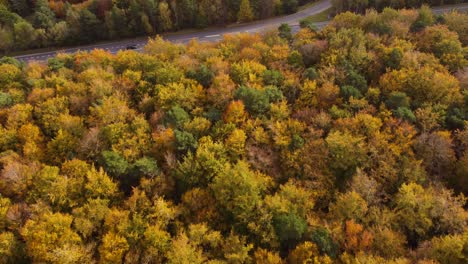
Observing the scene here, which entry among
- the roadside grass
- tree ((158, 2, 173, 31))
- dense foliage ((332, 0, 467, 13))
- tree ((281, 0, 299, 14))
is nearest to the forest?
dense foliage ((332, 0, 467, 13))

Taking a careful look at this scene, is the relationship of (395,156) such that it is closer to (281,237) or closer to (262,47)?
(281,237)

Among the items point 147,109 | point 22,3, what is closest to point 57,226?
point 147,109

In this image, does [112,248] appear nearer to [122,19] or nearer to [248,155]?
[248,155]

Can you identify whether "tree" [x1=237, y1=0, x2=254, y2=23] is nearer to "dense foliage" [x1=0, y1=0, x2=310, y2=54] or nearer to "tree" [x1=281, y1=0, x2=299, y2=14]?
"dense foliage" [x1=0, y1=0, x2=310, y2=54]

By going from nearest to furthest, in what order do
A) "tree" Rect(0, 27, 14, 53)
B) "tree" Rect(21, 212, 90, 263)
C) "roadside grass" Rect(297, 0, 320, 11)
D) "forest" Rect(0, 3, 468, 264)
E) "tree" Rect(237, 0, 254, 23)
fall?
Result: "tree" Rect(21, 212, 90, 263) → "forest" Rect(0, 3, 468, 264) → "tree" Rect(0, 27, 14, 53) → "tree" Rect(237, 0, 254, 23) → "roadside grass" Rect(297, 0, 320, 11)

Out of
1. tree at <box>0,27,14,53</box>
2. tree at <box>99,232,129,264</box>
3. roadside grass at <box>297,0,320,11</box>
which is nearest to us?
tree at <box>99,232,129,264</box>

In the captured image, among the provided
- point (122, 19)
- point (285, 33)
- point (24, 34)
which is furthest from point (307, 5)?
point (24, 34)

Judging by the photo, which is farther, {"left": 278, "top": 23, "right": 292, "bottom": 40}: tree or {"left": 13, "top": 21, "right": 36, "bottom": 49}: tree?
{"left": 13, "top": 21, "right": 36, "bottom": 49}: tree
